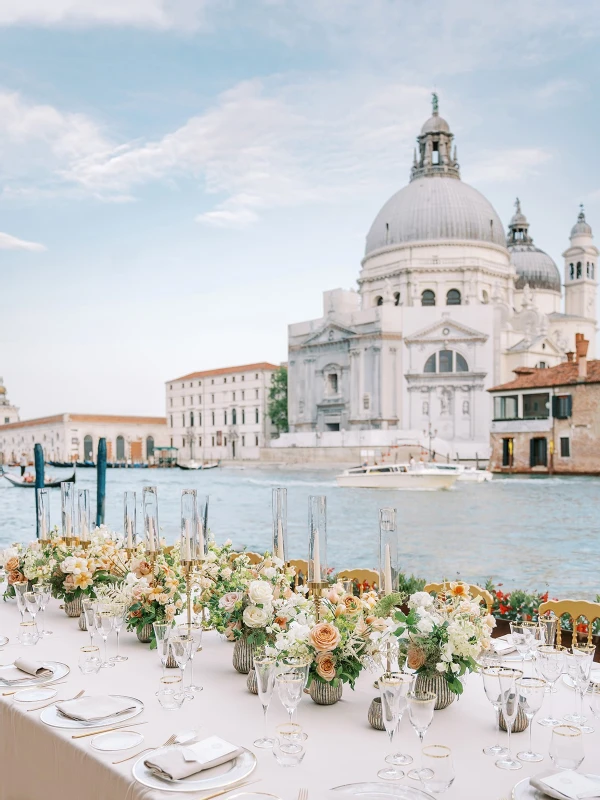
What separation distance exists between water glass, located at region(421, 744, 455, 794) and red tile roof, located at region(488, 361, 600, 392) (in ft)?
97.9

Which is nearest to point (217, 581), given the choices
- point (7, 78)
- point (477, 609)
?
point (477, 609)

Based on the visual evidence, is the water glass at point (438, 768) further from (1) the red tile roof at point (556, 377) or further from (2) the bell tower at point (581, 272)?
(2) the bell tower at point (581, 272)

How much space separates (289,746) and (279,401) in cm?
4930

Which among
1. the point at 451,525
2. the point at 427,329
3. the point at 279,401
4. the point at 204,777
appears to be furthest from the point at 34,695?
the point at 279,401

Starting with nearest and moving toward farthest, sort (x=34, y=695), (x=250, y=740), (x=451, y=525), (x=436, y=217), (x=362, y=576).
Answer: (x=250, y=740)
(x=34, y=695)
(x=362, y=576)
(x=451, y=525)
(x=436, y=217)

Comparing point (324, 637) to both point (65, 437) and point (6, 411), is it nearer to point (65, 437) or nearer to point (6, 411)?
point (6, 411)

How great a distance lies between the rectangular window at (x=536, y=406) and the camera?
103 feet

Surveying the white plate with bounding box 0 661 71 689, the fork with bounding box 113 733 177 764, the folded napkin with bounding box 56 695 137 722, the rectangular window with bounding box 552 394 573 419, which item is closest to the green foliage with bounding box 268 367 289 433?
the rectangular window with bounding box 552 394 573 419

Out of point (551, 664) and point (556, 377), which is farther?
point (556, 377)

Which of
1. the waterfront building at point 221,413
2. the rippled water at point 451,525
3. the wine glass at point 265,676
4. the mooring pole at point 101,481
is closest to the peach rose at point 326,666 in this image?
the wine glass at point 265,676

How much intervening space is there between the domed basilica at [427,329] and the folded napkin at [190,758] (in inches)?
1470

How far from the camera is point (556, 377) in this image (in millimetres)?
31250

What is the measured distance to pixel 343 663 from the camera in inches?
83.6

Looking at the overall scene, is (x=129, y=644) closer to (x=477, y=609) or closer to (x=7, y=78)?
(x=477, y=609)
